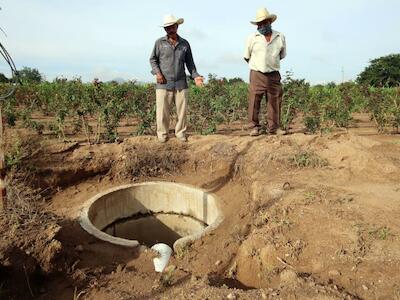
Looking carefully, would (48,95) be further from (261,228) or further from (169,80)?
(261,228)

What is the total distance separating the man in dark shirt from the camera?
5.84 meters

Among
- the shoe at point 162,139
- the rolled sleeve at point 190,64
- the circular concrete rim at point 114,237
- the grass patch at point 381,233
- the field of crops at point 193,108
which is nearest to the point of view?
the grass patch at point 381,233

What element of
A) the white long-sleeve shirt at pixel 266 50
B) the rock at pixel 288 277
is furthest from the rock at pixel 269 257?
the white long-sleeve shirt at pixel 266 50

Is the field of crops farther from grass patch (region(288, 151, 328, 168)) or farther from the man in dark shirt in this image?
grass patch (region(288, 151, 328, 168))

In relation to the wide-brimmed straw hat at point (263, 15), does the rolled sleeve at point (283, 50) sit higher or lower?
lower

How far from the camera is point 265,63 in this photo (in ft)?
19.5

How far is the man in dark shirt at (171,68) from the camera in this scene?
5.84 metres

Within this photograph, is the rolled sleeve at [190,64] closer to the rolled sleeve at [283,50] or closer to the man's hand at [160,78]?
the man's hand at [160,78]

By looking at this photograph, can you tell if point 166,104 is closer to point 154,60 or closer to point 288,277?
point 154,60

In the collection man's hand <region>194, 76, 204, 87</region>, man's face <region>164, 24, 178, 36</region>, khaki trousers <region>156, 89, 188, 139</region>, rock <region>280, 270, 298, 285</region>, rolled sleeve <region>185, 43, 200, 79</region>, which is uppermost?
man's face <region>164, 24, 178, 36</region>

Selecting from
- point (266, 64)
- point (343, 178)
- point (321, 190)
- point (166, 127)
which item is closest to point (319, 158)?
point (343, 178)

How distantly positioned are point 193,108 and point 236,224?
6566mm

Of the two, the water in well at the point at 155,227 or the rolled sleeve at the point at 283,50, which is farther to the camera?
the water in well at the point at 155,227

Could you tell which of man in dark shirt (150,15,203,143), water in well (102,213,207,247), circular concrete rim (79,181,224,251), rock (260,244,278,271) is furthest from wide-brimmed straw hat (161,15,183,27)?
rock (260,244,278,271)
